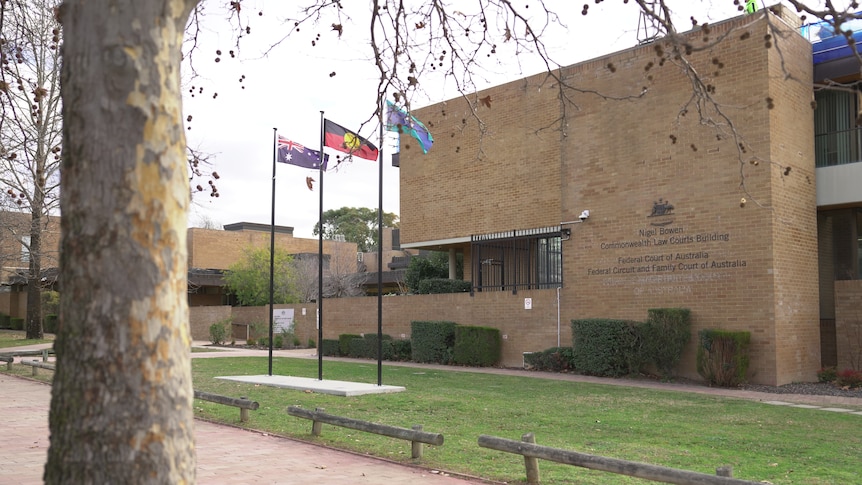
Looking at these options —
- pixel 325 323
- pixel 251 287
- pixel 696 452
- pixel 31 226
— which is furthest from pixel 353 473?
pixel 251 287

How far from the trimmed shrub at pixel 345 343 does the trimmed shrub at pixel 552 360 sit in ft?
26.8

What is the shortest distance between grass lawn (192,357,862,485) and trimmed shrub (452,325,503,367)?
4.56 meters

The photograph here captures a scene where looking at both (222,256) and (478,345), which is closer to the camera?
(478,345)

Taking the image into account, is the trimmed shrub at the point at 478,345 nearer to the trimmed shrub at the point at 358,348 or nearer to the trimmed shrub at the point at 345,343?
the trimmed shrub at the point at 358,348

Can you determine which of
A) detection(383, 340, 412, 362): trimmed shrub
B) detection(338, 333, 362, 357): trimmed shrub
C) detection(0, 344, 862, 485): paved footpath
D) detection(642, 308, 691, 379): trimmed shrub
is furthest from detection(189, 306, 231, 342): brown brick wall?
detection(0, 344, 862, 485): paved footpath

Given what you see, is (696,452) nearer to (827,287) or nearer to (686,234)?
(686,234)

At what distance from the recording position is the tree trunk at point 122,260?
3.17 metres

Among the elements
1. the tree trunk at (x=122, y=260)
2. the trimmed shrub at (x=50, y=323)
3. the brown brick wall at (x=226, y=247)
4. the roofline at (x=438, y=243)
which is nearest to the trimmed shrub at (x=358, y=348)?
the roofline at (x=438, y=243)

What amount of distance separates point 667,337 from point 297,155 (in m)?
9.55

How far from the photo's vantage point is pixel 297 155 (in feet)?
56.7

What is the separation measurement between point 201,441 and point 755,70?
1485 cm

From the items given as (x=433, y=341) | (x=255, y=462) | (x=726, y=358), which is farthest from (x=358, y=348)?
(x=255, y=462)

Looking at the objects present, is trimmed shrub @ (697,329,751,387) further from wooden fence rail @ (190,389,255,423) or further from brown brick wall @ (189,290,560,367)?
wooden fence rail @ (190,389,255,423)

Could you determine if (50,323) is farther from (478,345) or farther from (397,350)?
(478,345)
